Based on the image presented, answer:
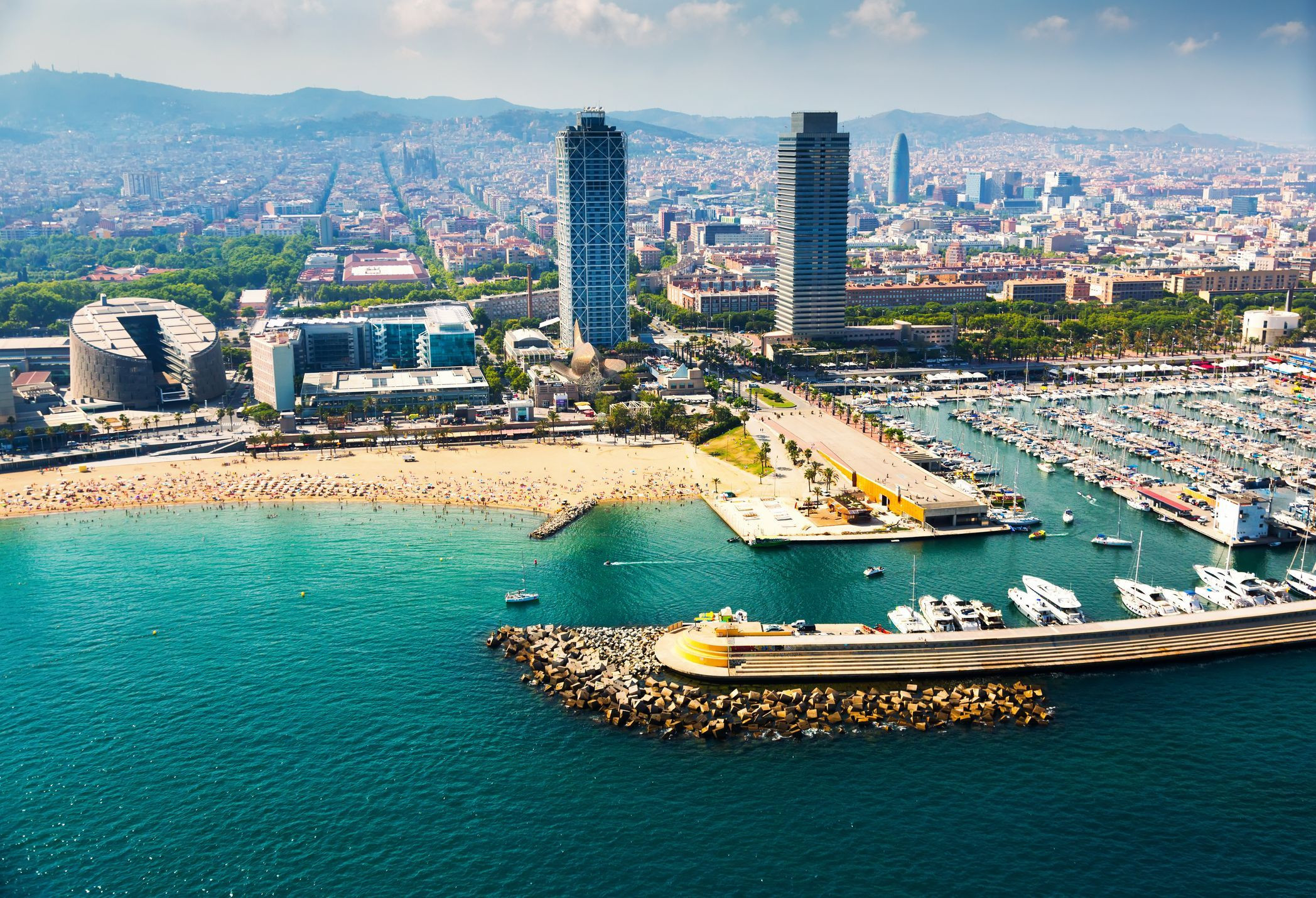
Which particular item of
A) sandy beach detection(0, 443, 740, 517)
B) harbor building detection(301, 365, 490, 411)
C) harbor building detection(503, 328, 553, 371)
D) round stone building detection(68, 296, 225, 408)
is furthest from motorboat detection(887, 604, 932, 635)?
round stone building detection(68, 296, 225, 408)

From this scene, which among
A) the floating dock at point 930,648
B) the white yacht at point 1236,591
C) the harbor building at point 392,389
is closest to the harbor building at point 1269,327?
the white yacht at point 1236,591

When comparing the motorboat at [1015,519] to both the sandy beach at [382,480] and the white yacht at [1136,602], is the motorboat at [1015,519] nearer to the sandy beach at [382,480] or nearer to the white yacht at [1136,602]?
the white yacht at [1136,602]

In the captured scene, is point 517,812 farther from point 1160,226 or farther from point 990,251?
point 1160,226

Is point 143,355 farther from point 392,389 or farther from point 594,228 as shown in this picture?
point 594,228

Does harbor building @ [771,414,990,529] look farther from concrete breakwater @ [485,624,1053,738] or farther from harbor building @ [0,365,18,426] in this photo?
harbor building @ [0,365,18,426]

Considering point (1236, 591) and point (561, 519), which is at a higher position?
point (561, 519)

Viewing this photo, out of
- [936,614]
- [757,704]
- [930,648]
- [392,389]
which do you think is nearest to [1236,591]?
[936,614]

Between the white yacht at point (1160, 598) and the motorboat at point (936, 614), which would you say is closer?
the motorboat at point (936, 614)

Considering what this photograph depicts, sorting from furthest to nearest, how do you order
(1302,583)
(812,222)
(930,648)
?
(812,222)
(1302,583)
(930,648)
